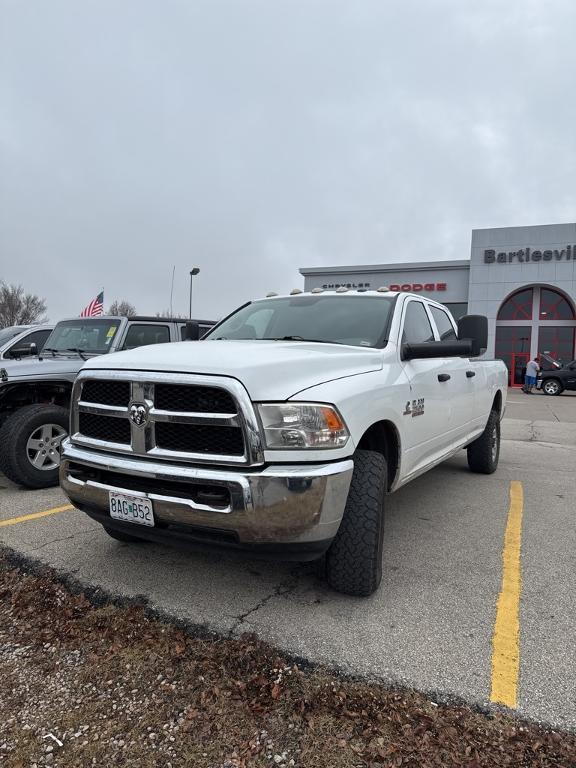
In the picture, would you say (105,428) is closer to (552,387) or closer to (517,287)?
(552,387)

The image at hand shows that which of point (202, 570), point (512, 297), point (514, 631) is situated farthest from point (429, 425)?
point (512, 297)

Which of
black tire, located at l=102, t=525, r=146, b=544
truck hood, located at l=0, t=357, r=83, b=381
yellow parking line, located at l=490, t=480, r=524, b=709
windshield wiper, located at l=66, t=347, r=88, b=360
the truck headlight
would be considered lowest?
yellow parking line, located at l=490, t=480, r=524, b=709

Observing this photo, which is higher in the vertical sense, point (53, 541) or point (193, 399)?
point (193, 399)

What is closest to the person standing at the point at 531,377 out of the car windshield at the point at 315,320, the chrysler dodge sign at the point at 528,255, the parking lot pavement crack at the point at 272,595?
the chrysler dodge sign at the point at 528,255

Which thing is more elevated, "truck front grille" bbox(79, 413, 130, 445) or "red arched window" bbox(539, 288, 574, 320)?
"red arched window" bbox(539, 288, 574, 320)

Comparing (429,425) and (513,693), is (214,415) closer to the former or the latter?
(513,693)

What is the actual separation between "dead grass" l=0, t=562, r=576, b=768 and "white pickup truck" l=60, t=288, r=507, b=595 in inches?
21.1

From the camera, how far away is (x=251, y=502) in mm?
2410

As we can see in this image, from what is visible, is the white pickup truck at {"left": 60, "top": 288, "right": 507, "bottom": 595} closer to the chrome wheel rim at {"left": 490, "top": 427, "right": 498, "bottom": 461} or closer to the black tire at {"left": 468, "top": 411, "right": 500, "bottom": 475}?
the black tire at {"left": 468, "top": 411, "right": 500, "bottom": 475}

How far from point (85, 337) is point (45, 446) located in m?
1.81

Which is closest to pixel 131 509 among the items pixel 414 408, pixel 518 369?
pixel 414 408

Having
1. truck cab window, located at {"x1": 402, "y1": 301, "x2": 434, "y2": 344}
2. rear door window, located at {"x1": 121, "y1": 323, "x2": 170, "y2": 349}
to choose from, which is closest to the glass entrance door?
rear door window, located at {"x1": 121, "y1": 323, "x2": 170, "y2": 349}

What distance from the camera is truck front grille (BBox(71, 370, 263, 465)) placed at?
2.48m

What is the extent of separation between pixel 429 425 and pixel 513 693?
6.61 ft
